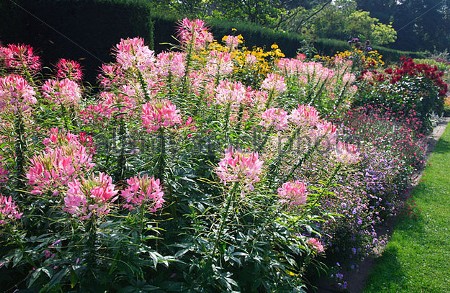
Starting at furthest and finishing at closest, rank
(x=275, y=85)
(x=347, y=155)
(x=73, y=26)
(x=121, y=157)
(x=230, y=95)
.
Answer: (x=73, y=26) < (x=275, y=85) < (x=230, y=95) < (x=347, y=155) < (x=121, y=157)

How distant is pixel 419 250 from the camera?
4461 millimetres

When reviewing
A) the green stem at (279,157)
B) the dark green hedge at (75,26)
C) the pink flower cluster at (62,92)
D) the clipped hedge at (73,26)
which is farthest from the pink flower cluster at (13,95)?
the dark green hedge at (75,26)

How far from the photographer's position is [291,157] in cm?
276

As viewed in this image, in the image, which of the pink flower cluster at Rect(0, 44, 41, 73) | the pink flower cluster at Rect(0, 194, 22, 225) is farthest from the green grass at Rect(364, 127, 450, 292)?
the pink flower cluster at Rect(0, 44, 41, 73)

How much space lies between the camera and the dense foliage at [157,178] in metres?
1.80

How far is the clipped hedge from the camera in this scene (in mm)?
6887

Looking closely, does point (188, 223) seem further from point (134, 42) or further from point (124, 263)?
point (134, 42)

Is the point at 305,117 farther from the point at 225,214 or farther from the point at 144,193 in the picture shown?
the point at 144,193

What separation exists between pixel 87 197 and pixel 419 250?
14.4ft

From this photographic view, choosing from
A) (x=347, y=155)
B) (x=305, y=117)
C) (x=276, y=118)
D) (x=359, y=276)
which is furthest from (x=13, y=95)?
(x=359, y=276)

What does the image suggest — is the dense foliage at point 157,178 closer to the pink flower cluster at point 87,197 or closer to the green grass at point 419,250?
the pink flower cluster at point 87,197

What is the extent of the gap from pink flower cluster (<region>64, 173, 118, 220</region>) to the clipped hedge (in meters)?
5.68

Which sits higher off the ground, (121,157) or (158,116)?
(158,116)

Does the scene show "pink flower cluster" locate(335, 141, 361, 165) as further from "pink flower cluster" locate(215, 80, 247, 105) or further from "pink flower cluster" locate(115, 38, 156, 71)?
"pink flower cluster" locate(115, 38, 156, 71)
